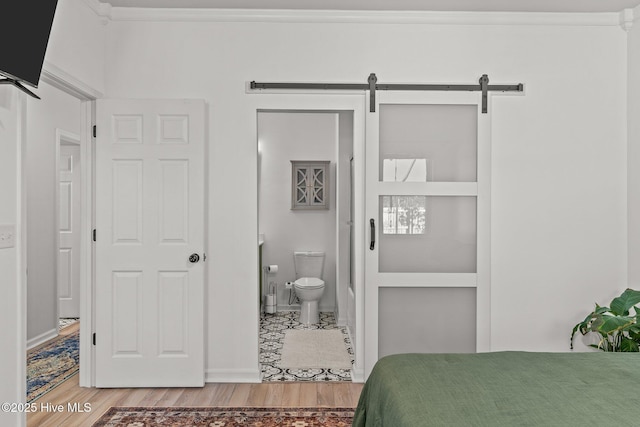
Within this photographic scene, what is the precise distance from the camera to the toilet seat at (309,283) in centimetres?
505

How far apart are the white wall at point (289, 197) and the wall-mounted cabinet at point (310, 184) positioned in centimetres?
6

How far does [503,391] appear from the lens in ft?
5.13

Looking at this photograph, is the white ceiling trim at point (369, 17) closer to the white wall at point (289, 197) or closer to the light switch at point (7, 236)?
the light switch at point (7, 236)

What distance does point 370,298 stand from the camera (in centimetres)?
336

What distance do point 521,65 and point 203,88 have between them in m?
2.37

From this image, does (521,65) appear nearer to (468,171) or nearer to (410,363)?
(468,171)

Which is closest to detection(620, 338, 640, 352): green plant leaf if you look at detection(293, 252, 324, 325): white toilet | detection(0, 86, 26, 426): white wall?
detection(293, 252, 324, 325): white toilet

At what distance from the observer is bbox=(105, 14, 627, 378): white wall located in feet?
11.1

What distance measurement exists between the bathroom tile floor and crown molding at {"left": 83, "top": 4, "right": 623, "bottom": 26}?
2.65 m

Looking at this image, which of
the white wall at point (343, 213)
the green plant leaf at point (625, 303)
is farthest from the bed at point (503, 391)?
the white wall at point (343, 213)

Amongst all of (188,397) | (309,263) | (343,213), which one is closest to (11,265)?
(188,397)

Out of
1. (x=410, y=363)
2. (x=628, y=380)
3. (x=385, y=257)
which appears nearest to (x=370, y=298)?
(x=385, y=257)

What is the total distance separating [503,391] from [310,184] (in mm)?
4282

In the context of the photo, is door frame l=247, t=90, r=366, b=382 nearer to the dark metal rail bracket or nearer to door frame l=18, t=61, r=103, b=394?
the dark metal rail bracket
